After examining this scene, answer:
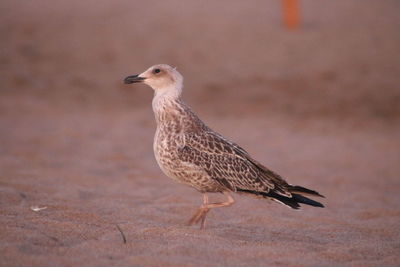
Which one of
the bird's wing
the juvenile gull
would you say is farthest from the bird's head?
the bird's wing

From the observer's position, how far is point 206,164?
551 centimetres

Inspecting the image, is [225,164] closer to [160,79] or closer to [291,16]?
[160,79]

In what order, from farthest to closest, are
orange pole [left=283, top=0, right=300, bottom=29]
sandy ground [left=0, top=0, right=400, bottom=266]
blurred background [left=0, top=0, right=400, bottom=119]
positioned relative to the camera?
orange pole [left=283, top=0, right=300, bottom=29], blurred background [left=0, top=0, right=400, bottom=119], sandy ground [left=0, top=0, right=400, bottom=266]

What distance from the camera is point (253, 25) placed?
67.1 feet

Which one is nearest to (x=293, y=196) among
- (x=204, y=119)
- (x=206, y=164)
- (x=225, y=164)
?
(x=225, y=164)

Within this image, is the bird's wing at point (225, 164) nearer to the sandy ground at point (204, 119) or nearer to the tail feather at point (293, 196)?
the tail feather at point (293, 196)

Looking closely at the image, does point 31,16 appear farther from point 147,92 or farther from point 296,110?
point 296,110

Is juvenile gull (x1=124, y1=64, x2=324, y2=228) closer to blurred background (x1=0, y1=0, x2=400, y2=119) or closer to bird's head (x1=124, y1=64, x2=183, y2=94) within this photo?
bird's head (x1=124, y1=64, x2=183, y2=94)

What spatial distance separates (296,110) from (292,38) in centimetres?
521

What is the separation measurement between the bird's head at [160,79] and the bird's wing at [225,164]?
2.25 feet

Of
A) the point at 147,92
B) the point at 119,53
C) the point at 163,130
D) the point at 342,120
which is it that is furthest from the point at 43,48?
the point at 163,130

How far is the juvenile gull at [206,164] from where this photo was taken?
5.46 m

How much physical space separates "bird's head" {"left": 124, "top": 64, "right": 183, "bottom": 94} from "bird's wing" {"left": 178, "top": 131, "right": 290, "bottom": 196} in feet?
2.25

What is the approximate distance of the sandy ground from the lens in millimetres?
4840
